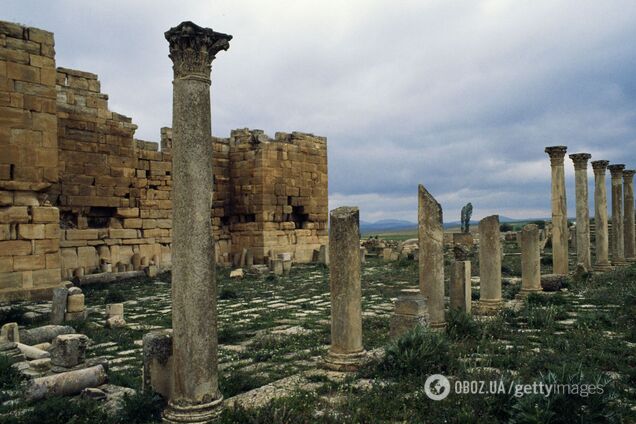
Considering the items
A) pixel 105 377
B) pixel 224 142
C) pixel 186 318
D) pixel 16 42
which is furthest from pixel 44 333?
pixel 224 142

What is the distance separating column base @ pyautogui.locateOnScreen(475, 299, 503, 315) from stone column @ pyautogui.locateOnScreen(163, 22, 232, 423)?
8.00 metres

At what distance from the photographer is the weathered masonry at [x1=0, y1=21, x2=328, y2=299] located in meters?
14.0

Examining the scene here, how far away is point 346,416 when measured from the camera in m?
5.18

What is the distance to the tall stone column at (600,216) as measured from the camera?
20516mm

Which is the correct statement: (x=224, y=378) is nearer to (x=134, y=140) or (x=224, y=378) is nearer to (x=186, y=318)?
(x=186, y=318)

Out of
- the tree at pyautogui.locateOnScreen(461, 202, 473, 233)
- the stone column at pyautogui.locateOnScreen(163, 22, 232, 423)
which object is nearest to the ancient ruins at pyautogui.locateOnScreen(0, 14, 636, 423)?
the stone column at pyautogui.locateOnScreen(163, 22, 232, 423)

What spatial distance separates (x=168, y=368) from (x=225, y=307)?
7.50m

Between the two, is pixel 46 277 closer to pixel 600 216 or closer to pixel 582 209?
pixel 582 209

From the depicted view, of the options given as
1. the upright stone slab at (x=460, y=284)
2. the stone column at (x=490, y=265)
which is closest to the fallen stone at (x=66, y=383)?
the upright stone slab at (x=460, y=284)

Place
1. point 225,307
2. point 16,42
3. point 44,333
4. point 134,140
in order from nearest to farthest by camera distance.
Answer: point 44,333
point 225,307
point 16,42
point 134,140

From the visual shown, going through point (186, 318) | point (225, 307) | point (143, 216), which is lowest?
point (225, 307)

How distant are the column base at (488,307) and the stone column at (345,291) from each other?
531cm

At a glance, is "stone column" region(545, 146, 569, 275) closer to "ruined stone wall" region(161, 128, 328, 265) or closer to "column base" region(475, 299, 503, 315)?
"column base" region(475, 299, 503, 315)

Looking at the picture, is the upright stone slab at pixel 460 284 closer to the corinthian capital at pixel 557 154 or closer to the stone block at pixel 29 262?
the corinthian capital at pixel 557 154
